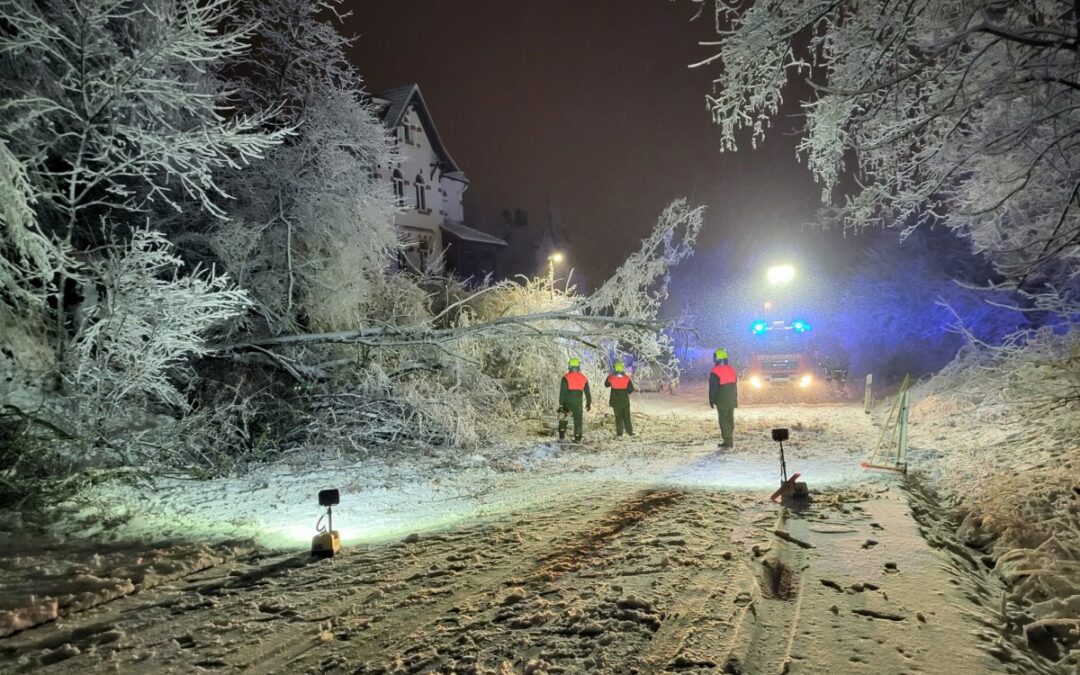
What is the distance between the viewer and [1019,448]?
846 centimetres

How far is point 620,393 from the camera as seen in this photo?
1252 cm

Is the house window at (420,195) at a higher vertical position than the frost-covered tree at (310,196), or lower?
higher

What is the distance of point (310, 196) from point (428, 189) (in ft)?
63.6

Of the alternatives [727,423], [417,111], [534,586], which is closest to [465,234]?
[417,111]

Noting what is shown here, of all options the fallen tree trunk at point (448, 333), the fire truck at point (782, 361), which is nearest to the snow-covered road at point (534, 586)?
the fallen tree trunk at point (448, 333)

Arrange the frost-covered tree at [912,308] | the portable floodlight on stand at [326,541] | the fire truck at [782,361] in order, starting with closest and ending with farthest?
the portable floodlight on stand at [326,541], the fire truck at [782,361], the frost-covered tree at [912,308]

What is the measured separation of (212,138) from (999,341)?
22675 millimetres

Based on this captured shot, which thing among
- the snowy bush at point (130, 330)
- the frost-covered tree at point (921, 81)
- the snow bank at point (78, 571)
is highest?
the frost-covered tree at point (921, 81)

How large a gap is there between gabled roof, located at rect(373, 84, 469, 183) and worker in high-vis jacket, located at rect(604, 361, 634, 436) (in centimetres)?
1813

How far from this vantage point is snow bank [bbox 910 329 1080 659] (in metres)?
4.45

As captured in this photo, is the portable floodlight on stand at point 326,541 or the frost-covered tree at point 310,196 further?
the frost-covered tree at point 310,196

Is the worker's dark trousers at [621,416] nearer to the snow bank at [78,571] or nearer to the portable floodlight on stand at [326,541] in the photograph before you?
the portable floodlight on stand at [326,541]

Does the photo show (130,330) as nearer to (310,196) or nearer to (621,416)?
(310,196)

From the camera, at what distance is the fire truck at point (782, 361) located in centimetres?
1822
